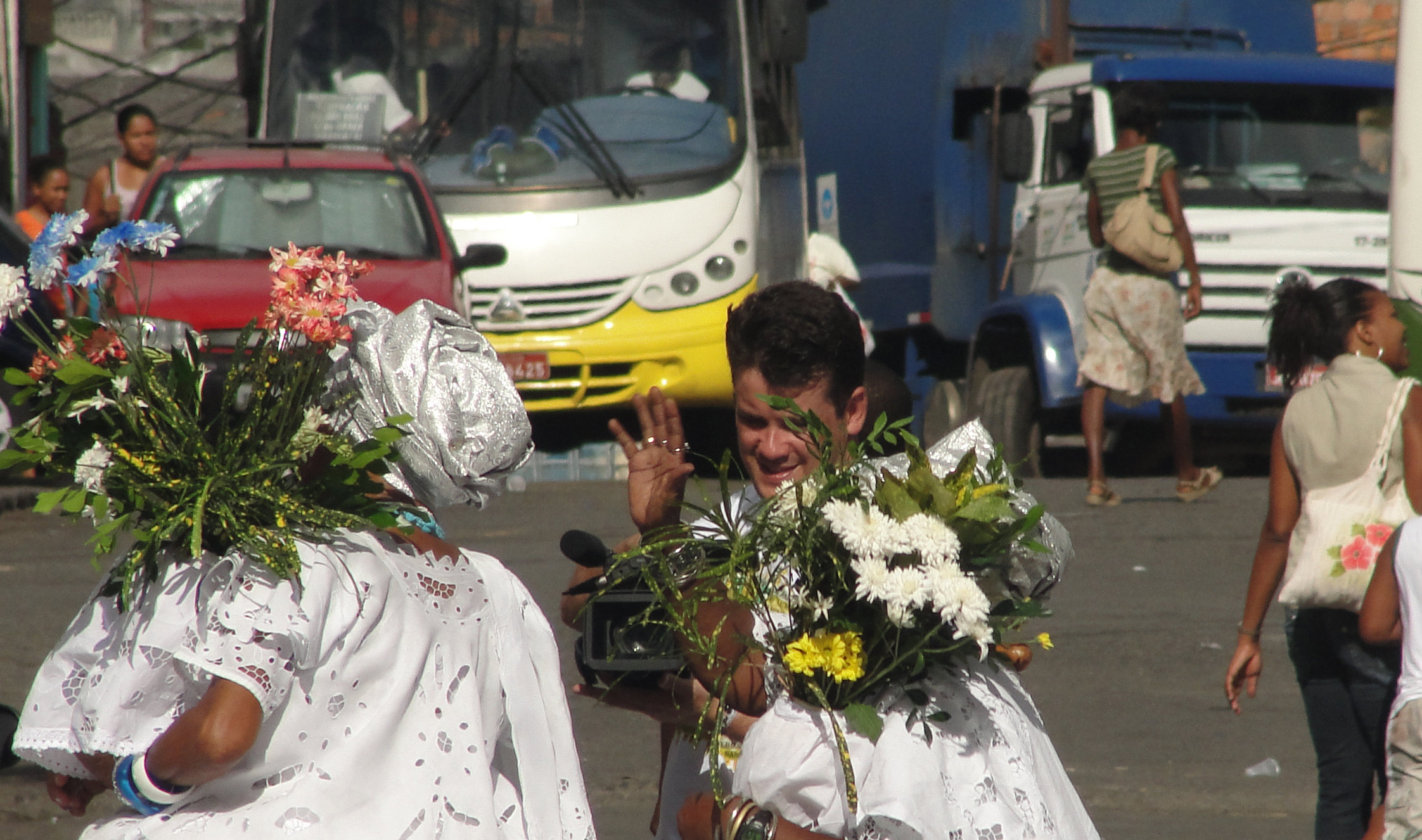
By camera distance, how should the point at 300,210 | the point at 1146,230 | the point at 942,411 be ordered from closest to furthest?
1. the point at 1146,230
2. the point at 300,210
3. the point at 942,411

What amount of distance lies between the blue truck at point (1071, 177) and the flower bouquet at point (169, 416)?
838 centimetres

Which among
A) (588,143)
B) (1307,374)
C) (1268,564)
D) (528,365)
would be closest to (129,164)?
(588,143)

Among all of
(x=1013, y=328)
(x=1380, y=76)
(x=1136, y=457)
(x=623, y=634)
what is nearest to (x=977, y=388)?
(x=1013, y=328)

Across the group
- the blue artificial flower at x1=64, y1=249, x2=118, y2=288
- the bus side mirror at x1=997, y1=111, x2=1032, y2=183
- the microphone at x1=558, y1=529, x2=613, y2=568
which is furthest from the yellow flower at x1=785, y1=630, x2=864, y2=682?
the bus side mirror at x1=997, y1=111, x2=1032, y2=183

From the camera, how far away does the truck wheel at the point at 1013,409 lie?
10.9 metres

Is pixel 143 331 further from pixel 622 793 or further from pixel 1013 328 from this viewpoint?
pixel 1013 328

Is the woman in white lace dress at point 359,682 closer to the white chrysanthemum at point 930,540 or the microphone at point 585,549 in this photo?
the microphone at point 585,549

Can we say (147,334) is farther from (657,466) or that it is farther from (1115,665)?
(1115,665)

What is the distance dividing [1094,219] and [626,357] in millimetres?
2910

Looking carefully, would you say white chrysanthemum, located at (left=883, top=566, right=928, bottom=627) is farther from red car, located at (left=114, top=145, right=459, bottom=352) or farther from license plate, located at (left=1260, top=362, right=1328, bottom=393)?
red car, located at (left=114, top=145, right=459, bottom=352)

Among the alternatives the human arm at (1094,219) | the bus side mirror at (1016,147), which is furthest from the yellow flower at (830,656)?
the bus side mirror at (1016,147)

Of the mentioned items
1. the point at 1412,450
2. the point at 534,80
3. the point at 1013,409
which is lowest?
the point at 1013,409

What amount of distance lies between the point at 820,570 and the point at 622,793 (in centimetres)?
314

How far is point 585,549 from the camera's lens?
104 inches
